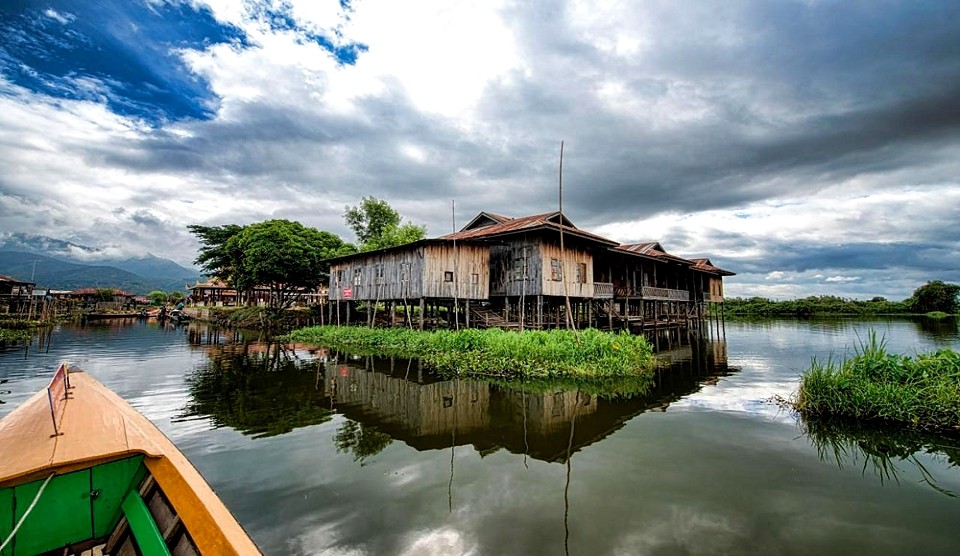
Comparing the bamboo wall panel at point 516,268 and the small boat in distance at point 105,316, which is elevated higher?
the bamboo wall panel at point 516,268

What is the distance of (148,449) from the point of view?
3697 mm

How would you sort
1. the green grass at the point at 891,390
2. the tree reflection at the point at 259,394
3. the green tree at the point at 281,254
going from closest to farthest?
the green grass at the point at 891,390, the tree reflection at the point at 259,394, the green tree at the point at 281,254

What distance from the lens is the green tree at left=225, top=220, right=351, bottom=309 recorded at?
104 feet

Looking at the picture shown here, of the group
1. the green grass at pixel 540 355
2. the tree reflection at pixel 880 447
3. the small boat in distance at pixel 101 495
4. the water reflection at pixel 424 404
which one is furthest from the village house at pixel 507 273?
the small boat in distance at pixel 101 495

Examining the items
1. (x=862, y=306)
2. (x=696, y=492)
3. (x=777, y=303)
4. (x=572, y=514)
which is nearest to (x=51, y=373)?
(x=572, y=514)

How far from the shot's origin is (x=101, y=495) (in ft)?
11.6

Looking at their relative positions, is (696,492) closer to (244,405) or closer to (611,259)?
(244,405)

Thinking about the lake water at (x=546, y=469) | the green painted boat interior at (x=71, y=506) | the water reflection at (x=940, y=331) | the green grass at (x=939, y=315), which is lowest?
the water reflection at (x=940, y=331)

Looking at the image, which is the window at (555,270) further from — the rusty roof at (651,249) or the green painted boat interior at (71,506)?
the green painted boat interior at (71,506)

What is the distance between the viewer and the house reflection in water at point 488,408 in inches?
285

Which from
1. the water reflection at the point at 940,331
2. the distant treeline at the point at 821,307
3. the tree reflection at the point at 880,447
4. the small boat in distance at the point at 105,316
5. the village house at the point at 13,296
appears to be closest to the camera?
the tree reflection at the point at 880,447

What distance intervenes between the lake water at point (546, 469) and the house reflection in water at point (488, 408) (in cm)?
6

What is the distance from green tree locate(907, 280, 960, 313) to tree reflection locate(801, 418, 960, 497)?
61.3 m

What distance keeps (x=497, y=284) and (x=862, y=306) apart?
61796 mm
